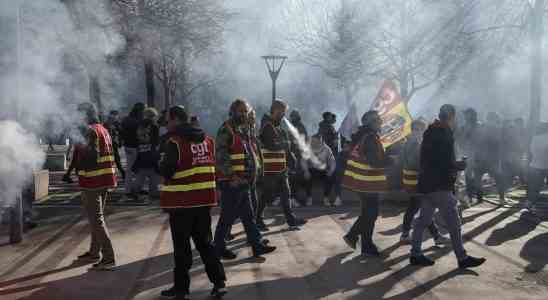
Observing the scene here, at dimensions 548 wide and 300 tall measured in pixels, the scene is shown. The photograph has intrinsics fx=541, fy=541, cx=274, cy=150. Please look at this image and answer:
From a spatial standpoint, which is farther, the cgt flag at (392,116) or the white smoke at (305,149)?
the white smoke at (305,149)

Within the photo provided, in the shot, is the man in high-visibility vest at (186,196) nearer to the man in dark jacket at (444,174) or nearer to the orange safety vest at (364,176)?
the orange safety vest at (364,176)

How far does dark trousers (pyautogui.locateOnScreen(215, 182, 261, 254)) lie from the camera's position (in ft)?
→ 18.6

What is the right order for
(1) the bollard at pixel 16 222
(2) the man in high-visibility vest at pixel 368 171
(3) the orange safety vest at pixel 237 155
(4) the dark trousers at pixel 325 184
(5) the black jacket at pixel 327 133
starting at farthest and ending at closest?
(5) the black jacket at pixel 327 133 → (4) the dark trousers at pixel 325 184 → (1) the bollard at pixel 16 222 → (2) the man in high-visibility vest at pixel 368 171 → (3) the orange safety vest at pixel 237 155

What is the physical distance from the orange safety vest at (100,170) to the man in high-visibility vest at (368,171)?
2.59 m

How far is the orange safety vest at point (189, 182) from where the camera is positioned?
4.45m

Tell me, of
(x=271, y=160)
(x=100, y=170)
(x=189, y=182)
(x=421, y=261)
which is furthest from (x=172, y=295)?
(x=271, y=160)

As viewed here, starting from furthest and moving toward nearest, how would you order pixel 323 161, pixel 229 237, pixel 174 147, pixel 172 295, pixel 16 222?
1. pixel 323 161
2. pixel 229 237
3. pixel 16 222
4. pixel 172 295
5. pixel 174 147

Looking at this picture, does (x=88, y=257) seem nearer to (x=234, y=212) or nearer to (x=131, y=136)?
(x=234, y=212)

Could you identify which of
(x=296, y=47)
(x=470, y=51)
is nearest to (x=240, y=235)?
(x=470, y=51)

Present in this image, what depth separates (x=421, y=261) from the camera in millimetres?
5707

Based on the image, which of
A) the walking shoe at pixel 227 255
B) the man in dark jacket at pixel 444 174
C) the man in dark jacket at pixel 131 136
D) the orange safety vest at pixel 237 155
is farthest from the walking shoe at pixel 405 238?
the man in dark jacket at pixel 131 136

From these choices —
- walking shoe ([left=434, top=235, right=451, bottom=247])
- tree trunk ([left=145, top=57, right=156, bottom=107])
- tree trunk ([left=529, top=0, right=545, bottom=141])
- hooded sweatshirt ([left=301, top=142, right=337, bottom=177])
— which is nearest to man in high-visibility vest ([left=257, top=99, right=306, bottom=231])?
walking shoe ([left=434, top=235, right=451, bottom=247])

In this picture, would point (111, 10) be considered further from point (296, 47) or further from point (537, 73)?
point (296, 47)

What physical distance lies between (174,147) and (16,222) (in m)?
3.11
